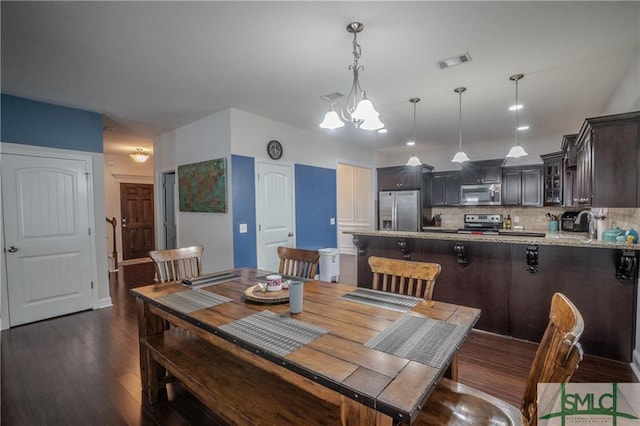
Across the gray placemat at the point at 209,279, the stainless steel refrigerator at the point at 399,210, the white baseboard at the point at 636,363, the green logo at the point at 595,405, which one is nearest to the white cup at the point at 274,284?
the gray placemat at the point at 209,279

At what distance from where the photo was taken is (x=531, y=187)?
5.52 m

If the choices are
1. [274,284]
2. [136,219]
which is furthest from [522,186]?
[136,219]

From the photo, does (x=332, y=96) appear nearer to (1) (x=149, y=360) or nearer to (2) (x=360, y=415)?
(1) (x=149, y=360)

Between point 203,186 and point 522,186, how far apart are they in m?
5.60

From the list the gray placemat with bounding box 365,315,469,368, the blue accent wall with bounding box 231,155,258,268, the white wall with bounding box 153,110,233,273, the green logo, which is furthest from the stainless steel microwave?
the gray placemat with bounding box 365,315,469,368

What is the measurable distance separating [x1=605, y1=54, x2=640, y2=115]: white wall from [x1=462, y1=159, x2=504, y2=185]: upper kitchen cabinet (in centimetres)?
224

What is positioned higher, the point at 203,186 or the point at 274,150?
the point at 274,150

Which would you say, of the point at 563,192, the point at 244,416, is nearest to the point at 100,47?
the point at 244,416

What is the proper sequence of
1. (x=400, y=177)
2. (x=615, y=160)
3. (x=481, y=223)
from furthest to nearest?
1. (x=400, y=177)
2. (x=481, y=223)
3. (x=615, y=160)

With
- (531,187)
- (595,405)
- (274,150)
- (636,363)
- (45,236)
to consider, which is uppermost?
(274,150)

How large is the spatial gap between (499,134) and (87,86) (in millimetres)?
6261

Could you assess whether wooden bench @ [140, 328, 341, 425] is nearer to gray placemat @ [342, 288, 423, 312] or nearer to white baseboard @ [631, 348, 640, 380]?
gray placemat @ [342, 288, 423, 312]

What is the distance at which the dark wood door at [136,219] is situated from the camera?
7.28 metres

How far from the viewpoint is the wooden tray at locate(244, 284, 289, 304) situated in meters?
1.78
